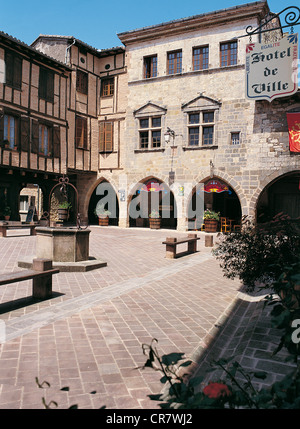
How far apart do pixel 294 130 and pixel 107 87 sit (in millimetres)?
11087

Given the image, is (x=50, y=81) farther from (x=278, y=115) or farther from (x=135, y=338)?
(x=135, y=338)

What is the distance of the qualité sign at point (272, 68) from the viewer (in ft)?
39.7

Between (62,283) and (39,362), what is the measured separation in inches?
119

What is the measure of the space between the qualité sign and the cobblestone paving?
897 cm

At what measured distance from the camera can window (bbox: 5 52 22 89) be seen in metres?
15.1

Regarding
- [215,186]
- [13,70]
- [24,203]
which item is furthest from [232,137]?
[24,203]

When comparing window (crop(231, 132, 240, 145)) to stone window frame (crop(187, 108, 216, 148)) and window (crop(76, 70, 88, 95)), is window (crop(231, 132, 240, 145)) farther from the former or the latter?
window (crop(76, 70, 88, 95))

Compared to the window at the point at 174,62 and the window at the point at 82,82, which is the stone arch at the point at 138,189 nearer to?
the window at the point at 174,62

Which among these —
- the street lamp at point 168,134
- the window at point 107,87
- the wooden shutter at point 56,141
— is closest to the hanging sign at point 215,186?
the street lamp at point 168,134

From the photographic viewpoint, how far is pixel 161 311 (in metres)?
4.73

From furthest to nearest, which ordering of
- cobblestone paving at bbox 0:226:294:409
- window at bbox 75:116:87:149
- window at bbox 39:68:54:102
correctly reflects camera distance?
window at bbox 75:116:87:149 < window at bbox 39:68:54:102 < cobblestone paving at bbox 0:226:294:409

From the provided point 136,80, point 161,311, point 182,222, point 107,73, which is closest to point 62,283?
point 161,311

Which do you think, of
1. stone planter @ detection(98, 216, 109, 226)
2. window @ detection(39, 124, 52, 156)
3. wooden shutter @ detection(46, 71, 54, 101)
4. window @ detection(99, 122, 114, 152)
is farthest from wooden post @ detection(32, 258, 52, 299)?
window @ detection(99, 122, 114, 152)

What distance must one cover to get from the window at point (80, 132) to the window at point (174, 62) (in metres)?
5.63
